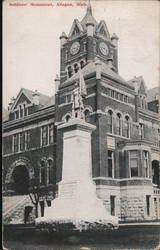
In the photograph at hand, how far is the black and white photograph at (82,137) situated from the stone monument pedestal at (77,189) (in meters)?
0.03

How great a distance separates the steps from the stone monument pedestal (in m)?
0.99

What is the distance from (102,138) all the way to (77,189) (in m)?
3.44

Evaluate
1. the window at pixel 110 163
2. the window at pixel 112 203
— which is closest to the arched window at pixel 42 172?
the window at pixel 110 163

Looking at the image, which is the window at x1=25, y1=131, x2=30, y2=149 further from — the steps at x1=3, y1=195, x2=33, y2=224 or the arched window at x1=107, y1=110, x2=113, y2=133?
the arched window at x1=107, y1=110, x2=113, y2=133

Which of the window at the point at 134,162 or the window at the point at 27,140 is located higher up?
the window at the point at 27,140

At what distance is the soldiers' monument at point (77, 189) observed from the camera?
36.5 ft

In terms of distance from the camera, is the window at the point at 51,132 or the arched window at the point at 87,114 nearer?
the arched window at the point at 87,114

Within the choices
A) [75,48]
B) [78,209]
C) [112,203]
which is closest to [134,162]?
[112,203]

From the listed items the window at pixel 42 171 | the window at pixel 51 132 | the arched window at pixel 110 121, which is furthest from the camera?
the window at pixel 51 132

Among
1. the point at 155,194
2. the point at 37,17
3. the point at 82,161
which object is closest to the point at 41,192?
the point at 82,161

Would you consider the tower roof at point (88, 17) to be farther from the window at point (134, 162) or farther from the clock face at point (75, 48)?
the window at point (134, 162)

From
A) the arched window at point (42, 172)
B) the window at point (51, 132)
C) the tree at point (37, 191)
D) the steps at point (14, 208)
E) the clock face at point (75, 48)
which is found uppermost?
the clock face at point (75, 48)

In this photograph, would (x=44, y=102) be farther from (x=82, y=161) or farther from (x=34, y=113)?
(x=82, y=161)

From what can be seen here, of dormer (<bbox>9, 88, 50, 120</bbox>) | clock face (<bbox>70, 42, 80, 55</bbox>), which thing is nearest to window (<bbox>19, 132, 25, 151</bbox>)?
dormer (<bbox>9, 88, 50, 120</bbox>)
